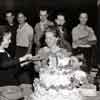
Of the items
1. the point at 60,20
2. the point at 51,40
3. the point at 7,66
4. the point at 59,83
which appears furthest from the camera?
the point at 60,20

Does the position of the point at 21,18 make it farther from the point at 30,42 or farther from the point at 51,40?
the point at 51,40

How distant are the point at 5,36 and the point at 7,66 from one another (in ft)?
1.22

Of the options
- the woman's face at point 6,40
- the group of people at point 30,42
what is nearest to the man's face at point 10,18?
the group of people at point 30,42

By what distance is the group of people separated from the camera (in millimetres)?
2663

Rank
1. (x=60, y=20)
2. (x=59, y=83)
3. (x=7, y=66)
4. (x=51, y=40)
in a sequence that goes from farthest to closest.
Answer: (x=60, y=20)
(x=7, y=66)
(x=51, y=40)
(x=59, y=83)

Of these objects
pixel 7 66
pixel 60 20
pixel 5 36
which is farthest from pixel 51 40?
pixel 5 36

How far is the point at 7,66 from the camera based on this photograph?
2559 mm

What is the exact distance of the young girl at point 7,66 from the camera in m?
2.53

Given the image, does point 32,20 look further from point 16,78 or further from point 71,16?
point 16,78

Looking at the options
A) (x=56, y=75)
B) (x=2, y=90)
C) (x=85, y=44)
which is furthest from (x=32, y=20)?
(x=56, y=75)

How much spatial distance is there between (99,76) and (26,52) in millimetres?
650

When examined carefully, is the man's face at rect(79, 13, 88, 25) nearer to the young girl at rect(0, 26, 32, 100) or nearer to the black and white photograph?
the black and white photograph

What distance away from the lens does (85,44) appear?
9.24 feet

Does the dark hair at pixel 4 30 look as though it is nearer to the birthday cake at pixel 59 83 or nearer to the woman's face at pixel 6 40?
the woman's face at pixel 6 40
